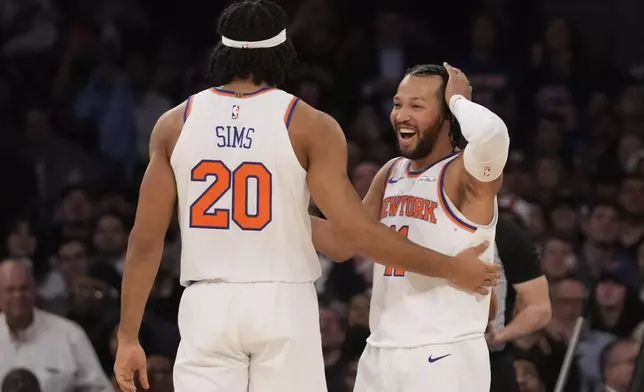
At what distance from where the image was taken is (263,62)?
4.20m

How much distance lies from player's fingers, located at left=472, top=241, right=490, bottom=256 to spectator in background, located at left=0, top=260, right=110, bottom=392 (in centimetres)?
308

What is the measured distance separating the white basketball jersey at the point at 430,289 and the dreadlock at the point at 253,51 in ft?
2.26

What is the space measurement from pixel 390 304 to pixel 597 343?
3.23m

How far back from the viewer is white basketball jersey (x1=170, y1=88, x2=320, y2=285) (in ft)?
13.3

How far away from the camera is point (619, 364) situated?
22.6ft

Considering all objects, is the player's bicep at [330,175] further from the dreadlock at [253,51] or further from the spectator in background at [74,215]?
the spectator in background at [74,215]

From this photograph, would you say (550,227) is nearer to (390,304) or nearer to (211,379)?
(390,304)

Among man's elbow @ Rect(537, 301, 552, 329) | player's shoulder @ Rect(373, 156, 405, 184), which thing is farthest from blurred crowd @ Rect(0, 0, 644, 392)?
player's shoulder @ Rect(373, 156, 405, 184)

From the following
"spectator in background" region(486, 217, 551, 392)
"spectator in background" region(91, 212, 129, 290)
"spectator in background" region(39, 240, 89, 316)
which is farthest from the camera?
"spectator in background" region(91, 212, 129, 290)

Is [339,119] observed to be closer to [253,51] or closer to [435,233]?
[435,233]

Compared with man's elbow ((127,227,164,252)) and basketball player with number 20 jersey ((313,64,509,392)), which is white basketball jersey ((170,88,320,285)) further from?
basketball player with number 20 jersey ((313,64,509,392))

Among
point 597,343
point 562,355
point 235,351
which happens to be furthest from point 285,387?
point 597,343

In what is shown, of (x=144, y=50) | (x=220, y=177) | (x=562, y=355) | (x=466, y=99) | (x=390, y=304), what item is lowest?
(x=562, y=355)

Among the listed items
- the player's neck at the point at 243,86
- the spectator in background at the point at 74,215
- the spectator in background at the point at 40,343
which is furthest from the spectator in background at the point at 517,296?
the spectator in background at the point at 74,215
